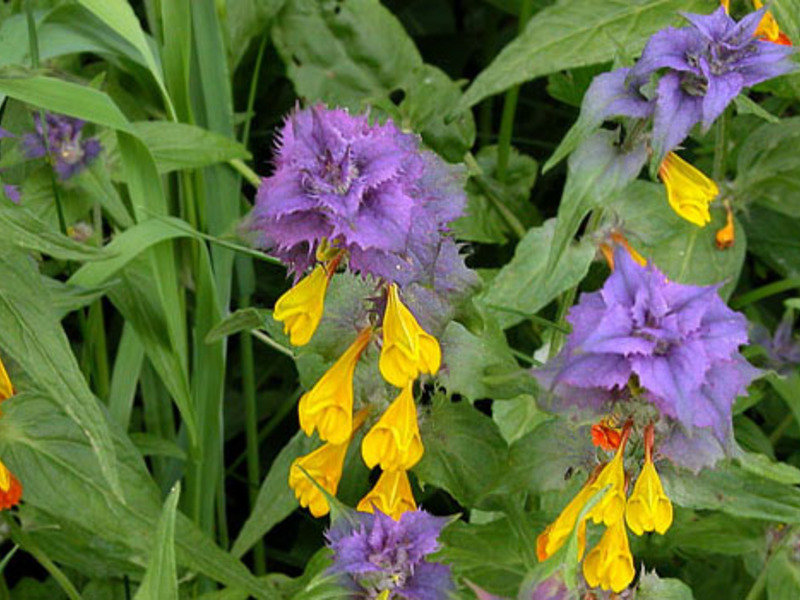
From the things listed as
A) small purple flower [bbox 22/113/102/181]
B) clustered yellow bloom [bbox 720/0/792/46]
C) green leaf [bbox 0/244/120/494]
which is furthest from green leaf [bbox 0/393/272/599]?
clustered yellow bloom [bbox 720/0/792/46]

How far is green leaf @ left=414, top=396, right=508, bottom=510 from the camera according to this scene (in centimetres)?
87

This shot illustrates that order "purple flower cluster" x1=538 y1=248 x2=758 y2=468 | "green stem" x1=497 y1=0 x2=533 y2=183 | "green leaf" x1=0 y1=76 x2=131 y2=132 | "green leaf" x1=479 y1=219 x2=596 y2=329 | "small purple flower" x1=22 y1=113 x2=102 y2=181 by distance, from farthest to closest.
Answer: "green stem" x1=497 y1=0 x2=533 y2=183
"small purple flower" x1=22 y1=113 x2=102 y2=181
"green leaf" x1=479 y1=219 x2=596 y2=329
"green leaf" x1=0 y1=76 x2=131 y2=132
"purple flower cluster" x1=538 y1=248 x2=758 y2=468

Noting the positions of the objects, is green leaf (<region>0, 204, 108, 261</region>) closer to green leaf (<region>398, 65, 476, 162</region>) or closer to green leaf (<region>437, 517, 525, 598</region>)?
green leaf (<region>437, 517, 525, 598</region>)

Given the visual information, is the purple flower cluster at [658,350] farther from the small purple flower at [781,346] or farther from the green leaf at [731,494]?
the small purple flower at [781,346]

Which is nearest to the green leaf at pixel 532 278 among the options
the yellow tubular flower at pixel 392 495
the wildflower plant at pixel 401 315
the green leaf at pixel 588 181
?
the wildflower plant at pixel 401 315

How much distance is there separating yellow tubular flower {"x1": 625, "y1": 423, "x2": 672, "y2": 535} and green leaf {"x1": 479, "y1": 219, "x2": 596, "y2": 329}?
0.27 metres

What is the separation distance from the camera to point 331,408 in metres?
0.79

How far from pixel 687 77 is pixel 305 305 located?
295 millimetres

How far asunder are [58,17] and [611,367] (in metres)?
0.69

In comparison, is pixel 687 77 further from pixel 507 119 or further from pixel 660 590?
pixel 507 119

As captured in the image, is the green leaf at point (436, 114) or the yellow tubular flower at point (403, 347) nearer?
the yellow tubular flower at point (403, 347)

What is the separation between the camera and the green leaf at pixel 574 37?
3.62 feet

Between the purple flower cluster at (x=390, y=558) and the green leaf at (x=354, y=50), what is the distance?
32.1 inches

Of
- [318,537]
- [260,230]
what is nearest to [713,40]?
[260,230]
